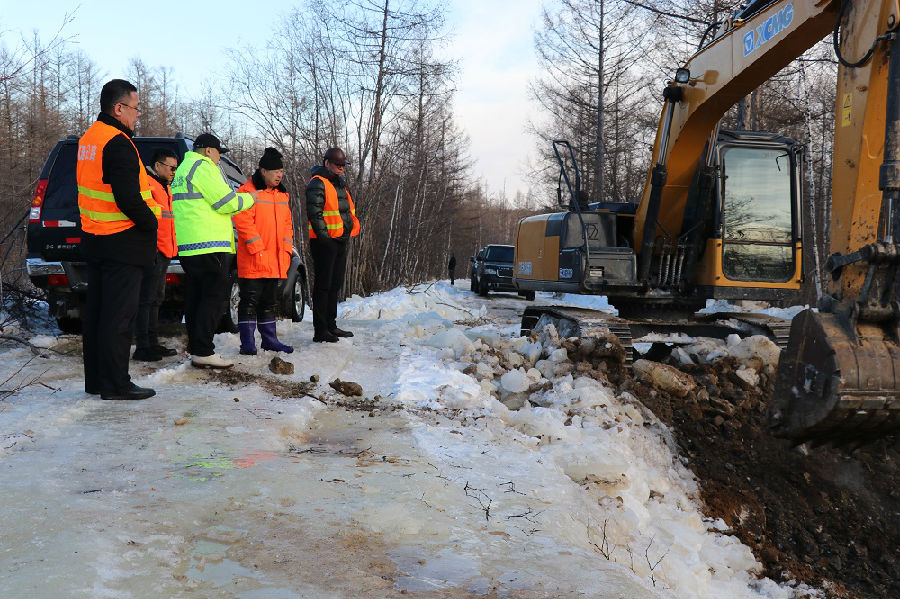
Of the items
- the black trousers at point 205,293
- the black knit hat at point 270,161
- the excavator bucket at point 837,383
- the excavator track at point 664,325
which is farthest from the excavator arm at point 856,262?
the black knit hat at point 270,161

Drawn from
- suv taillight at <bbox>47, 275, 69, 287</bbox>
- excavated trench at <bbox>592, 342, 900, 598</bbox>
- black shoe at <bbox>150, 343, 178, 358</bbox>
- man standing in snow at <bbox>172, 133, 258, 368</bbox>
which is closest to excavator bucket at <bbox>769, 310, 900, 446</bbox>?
excavated trench at <bbox>592, 342, 900, 598</bbox>

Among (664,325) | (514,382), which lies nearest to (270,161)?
(514,382)

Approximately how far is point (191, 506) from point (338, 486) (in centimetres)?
69

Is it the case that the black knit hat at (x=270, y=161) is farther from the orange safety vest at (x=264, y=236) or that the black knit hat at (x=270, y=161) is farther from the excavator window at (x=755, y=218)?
the excavator window at (x=755, y=218)

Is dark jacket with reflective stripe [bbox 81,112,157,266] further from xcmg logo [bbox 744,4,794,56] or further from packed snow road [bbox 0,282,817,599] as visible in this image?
xcmg logo [bbox 744,4,794,56]

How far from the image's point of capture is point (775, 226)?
314 inches

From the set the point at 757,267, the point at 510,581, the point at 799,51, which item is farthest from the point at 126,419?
the point at 757,267

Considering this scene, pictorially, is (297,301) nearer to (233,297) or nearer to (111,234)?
(233,297)

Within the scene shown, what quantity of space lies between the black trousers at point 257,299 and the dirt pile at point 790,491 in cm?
354

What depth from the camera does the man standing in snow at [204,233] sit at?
5.81 m

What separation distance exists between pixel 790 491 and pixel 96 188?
5.62 metres

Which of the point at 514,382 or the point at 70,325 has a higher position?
the point at 70,325

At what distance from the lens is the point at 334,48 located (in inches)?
642

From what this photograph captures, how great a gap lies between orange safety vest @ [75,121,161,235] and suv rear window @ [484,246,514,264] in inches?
702
